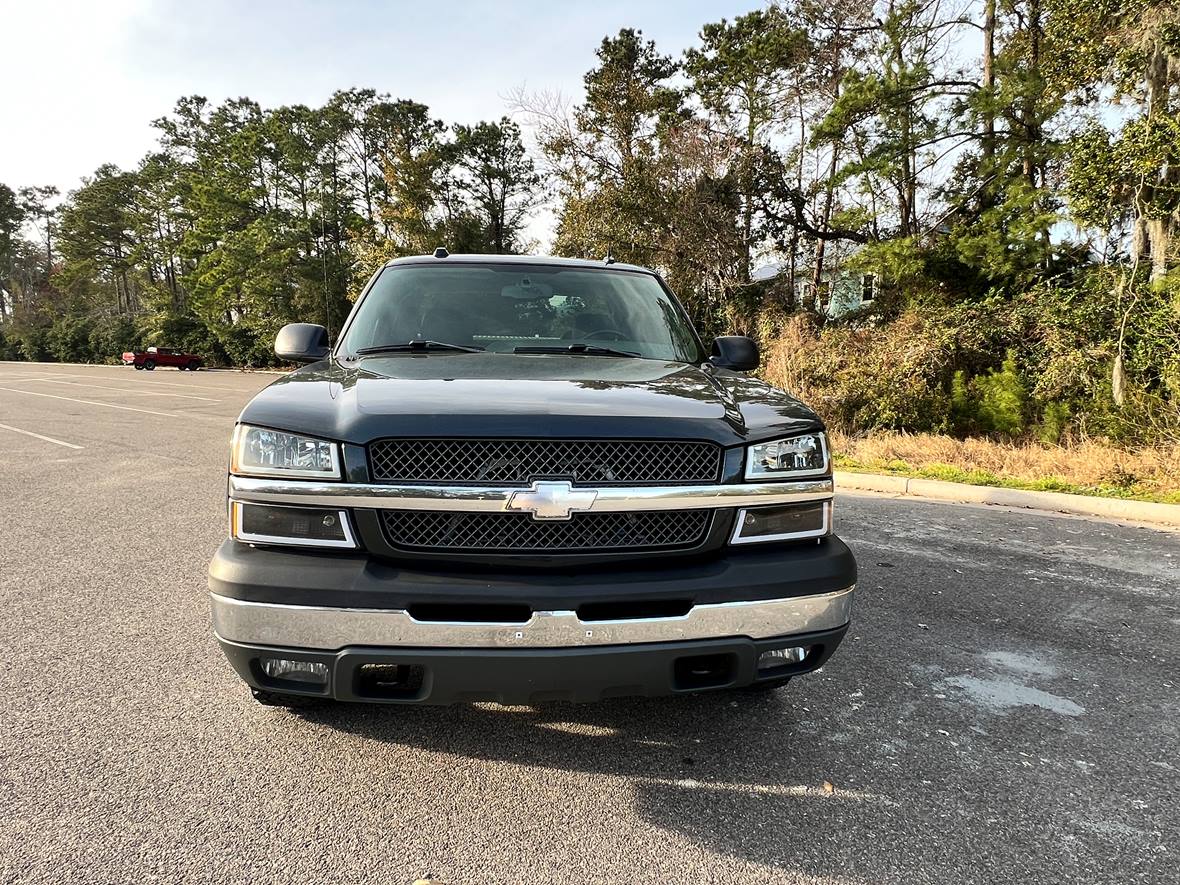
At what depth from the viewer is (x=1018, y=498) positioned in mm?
6824

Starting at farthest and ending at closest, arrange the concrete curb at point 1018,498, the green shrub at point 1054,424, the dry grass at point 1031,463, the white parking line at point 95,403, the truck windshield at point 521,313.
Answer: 1. the white parking line at point 95,403
2. the green shrub at point 1054,424
3. the dry grass at point 1031,463
4. the concrete curb at point 1018,498
5. the truck windshield at point 521,313

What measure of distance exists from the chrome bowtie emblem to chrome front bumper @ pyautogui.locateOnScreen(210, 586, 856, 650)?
0.29 metres

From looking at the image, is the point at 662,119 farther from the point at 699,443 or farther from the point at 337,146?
the point at 337,146

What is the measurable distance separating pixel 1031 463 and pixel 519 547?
27.1 ft

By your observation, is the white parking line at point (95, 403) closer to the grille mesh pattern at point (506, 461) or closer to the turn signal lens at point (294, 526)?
the turn signal lens at point (294, 526)

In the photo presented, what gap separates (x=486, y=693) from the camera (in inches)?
78.4

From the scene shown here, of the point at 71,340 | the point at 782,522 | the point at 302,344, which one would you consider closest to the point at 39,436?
the point at 302,344

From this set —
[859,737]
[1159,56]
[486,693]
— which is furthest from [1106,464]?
[486,693]

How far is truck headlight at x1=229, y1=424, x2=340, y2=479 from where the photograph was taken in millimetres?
2094

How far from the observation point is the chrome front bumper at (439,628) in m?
1.95

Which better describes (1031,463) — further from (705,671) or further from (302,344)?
(302,344)

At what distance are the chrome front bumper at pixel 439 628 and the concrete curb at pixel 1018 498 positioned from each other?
6008 mm

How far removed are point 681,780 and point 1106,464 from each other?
25.2ft

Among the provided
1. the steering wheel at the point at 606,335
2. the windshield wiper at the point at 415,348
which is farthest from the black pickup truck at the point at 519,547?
the steering wheel at the point at 606,335
